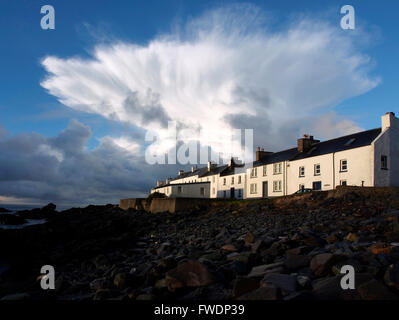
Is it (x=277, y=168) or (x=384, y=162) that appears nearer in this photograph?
(x=384, y=162)

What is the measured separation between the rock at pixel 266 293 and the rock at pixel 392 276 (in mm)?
2175

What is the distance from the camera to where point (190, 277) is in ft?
22.0

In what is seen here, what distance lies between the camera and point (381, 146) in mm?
25969

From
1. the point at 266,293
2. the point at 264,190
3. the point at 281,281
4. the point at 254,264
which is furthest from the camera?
the point at 264,190

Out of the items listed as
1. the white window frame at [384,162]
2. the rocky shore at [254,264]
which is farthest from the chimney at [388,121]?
the rocky shore at [254,264]

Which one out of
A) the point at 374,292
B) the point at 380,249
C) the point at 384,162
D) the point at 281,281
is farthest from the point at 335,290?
the point at 384,162

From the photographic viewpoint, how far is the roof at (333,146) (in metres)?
27.1

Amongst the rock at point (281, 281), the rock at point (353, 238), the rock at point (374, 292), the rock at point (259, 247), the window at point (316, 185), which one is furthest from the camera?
the window at point (316, 185)

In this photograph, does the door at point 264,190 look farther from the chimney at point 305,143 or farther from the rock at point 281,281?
the rock at point 281,281

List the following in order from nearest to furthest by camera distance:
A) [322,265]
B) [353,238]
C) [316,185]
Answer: [322,265] < [353,238] < [316,185]

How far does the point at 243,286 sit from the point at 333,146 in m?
27.7

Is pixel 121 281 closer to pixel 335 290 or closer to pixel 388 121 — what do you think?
pixel 335 290

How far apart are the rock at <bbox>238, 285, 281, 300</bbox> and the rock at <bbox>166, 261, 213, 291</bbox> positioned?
4.42ft

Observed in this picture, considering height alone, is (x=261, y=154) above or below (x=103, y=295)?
above
